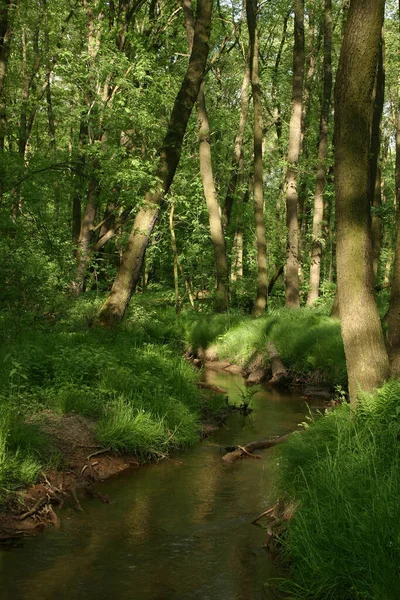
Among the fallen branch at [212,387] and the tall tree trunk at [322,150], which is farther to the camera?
the tall tree trunk at [322,150]

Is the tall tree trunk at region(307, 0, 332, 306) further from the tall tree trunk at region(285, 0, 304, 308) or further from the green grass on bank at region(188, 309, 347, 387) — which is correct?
the green grass on bank at region(188, 309, 347, 387)

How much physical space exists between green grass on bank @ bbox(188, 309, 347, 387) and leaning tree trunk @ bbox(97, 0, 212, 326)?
4.12 metres

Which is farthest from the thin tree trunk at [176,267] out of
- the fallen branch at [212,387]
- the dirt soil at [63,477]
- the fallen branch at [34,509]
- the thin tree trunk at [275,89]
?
the fallen branch at [34,509]

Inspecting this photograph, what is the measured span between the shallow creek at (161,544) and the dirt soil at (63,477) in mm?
161

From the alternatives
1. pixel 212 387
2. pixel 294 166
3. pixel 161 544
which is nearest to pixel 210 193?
pixel 294 166

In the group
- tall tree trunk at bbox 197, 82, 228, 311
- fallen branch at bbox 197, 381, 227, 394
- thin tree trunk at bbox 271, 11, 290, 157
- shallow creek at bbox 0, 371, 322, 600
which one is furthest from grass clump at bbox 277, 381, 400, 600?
thin tree trunk at bbox 271, 11, 290, 157

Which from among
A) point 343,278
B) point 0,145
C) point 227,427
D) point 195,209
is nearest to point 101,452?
point 227,427

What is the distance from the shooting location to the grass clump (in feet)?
13.0

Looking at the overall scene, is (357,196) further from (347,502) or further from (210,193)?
(210,193)

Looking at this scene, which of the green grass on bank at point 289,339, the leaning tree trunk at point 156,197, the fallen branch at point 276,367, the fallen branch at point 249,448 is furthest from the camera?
the fallen branch at point 276,367

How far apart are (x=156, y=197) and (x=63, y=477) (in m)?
7.28

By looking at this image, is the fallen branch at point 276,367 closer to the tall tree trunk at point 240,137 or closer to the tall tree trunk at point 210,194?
the tall tree trunk at point 210,194

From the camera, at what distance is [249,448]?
874 cm

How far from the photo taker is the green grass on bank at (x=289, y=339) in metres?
13.5
